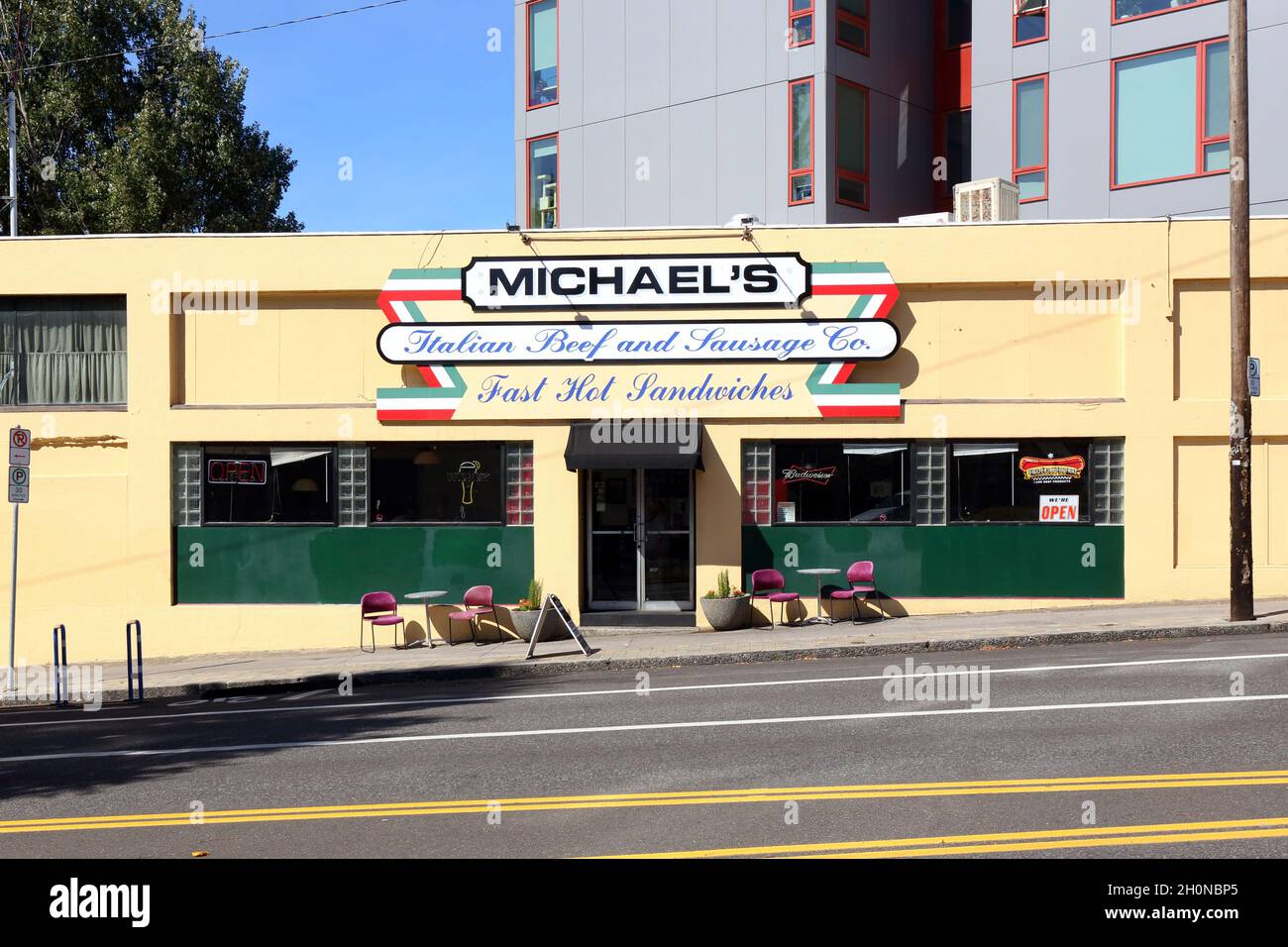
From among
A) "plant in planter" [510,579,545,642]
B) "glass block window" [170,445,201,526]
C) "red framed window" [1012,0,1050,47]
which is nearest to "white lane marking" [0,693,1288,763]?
"plant in planter" [510,579,545,642]

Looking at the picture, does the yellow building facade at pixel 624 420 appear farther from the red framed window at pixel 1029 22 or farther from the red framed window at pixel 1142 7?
the red framed window at pixel 1029 22

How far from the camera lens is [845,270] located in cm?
1819

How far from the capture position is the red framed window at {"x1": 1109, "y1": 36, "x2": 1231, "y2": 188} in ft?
71.9

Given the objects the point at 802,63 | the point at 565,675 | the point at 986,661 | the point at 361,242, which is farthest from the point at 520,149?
the point at 986,661

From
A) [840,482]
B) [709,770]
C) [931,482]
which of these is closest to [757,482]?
[840,482]

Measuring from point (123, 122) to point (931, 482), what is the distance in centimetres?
2757

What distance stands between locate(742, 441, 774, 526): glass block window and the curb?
3.35m

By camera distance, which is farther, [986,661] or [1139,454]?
[1139,454]

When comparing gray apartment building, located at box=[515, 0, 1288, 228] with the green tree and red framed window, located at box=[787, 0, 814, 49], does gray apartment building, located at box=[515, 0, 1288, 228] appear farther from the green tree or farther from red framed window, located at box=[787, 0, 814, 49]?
the green tree

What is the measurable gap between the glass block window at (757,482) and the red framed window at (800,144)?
27.8 ft

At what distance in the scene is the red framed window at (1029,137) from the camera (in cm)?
2430

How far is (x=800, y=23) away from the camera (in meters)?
25.0

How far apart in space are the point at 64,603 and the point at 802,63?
17.1 m

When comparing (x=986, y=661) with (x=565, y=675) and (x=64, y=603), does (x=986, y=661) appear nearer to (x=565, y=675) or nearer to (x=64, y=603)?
(x=565, y=675)
